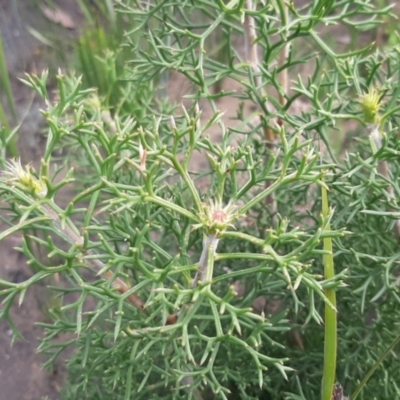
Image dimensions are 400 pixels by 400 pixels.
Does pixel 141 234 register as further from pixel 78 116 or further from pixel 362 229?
pixel 362 229

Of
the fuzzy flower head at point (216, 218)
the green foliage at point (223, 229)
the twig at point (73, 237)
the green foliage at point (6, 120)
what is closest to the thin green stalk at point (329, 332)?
the green foliage at point (223, 229)

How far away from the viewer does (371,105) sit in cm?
95

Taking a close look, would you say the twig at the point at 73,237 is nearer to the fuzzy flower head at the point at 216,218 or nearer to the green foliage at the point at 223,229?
the green foliage at the point at 223,229

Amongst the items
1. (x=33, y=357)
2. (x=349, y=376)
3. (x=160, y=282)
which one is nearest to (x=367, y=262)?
(x=349, y=376)

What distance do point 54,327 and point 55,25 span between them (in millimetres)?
1753

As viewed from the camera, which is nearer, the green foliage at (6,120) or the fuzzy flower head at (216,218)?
the fuzzy flower head at (216,218)

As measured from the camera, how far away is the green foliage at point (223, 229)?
2.50ft

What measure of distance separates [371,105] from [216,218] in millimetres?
360

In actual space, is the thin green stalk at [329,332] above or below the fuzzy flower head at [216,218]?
below

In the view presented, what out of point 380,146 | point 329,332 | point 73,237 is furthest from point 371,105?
point 73,237

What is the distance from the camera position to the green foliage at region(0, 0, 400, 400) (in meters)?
0.76

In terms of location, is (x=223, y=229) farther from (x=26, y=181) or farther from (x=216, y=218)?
(x=26, y=181)

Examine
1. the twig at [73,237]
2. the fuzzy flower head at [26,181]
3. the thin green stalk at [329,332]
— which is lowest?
the thin green stalk at [329,332]

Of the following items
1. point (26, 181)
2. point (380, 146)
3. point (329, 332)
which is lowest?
point (329, 332)
